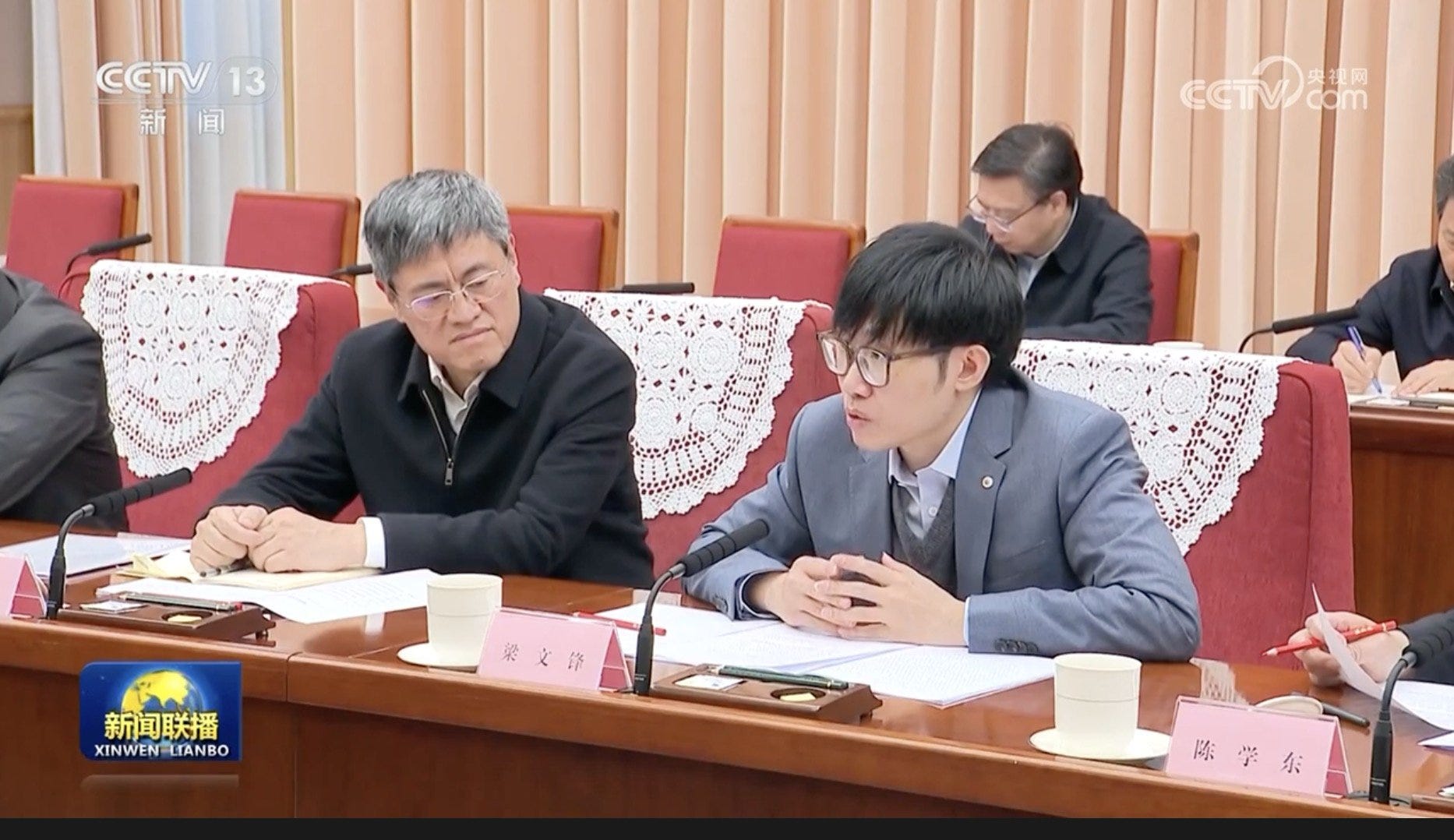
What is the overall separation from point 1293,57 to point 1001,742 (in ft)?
12.1

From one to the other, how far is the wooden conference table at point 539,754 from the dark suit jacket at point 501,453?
45cm

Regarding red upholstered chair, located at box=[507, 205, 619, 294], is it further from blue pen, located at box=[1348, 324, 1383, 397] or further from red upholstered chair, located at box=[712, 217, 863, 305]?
blue pen, located at box=[1348, 324, 1383, 397]

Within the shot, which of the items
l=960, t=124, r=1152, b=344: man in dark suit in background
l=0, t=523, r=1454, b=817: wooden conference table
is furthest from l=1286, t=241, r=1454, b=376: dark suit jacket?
l=0, t=523, r=1454, b=817: wooden conference table

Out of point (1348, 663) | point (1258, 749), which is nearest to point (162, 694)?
point (1258, 749)

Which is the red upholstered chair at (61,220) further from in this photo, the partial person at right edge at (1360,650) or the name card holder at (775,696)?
the partial person at right edge at (1360,650)

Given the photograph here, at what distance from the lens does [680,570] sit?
1790 mm

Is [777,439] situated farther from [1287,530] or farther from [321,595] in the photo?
[321,595]

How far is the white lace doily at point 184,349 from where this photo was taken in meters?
3.11

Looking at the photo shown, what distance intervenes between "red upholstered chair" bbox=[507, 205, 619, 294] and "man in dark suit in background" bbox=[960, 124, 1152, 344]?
77 centimetres

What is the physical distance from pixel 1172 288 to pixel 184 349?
2042mm

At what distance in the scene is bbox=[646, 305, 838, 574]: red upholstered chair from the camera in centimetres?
280

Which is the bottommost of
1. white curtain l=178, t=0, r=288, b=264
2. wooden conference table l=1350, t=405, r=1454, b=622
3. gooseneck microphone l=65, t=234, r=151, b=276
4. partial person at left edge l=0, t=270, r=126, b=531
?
wooden conference table l=1350, t=405, r=1454, b=622

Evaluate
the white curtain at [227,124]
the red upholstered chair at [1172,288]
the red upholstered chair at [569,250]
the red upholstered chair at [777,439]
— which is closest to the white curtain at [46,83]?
the white curtain at [227,124]

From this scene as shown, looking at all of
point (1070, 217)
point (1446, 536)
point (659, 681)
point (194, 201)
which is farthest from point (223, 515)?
point (194, 201)
